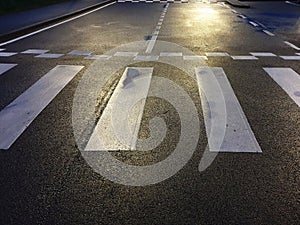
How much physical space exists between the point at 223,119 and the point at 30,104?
9.25 feet

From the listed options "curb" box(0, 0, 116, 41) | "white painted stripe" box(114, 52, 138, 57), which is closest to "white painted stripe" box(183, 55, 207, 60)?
"white painted stripe" box(114, 52, 138, 57)

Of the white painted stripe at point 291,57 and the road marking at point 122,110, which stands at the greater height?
the road marking at point 122,110

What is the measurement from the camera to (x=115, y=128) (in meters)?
4.11

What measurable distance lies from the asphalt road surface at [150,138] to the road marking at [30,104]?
0.02 m

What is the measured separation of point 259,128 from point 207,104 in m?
0.95

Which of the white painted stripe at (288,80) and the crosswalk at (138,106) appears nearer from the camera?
the crosswalk at (138,106)

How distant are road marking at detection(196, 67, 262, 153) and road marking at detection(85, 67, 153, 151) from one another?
2.97 feet

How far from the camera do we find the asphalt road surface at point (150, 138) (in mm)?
2791

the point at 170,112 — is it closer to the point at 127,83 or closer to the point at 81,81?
the point at 127,83

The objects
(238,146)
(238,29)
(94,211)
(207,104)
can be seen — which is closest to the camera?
(94,211)

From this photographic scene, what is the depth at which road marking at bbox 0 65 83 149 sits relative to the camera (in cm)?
406

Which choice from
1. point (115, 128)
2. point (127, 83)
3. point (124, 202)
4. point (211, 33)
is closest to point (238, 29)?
point (211, 33)

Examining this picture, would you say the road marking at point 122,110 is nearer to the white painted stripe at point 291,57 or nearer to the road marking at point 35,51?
the road marking at point 35,51

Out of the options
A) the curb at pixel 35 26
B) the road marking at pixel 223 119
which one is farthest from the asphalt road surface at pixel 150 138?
the curb at pixel 35 26
